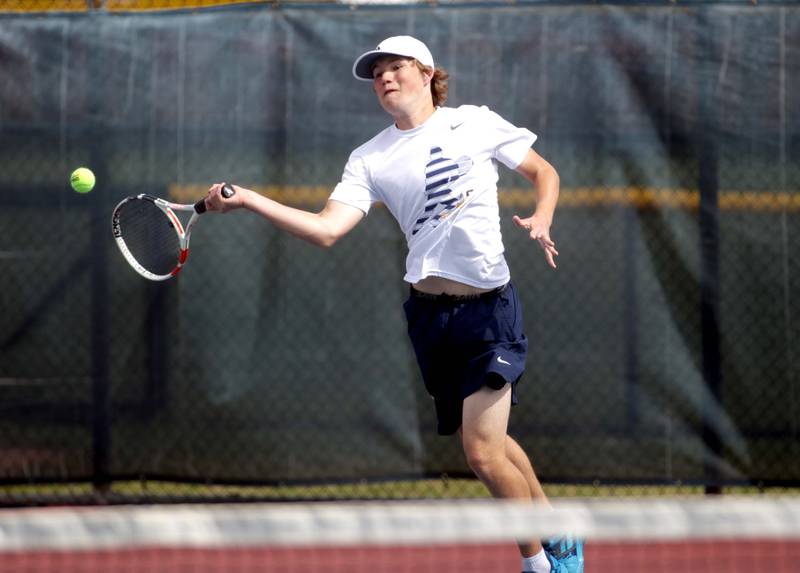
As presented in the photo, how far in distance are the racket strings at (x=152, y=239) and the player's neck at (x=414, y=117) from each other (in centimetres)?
103

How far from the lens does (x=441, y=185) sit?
11.5 ft

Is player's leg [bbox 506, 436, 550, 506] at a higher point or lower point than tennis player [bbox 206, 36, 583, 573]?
lower

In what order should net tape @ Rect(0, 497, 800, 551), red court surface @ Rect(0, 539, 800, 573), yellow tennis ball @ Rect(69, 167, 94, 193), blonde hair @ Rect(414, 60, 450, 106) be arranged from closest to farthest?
net tape @ Rect(0, 497, 800, 551), blonde hair @ Rect(414, 60, 450, 106), red court surface @ Rect(0, 539, 800, 573), yellow tennis ball @ Rect(69, 167, 94, 193)

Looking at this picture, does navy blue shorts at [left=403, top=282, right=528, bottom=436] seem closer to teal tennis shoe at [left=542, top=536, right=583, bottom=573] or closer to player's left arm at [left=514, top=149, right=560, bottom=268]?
player's left arm at [left=514, top=149, right=560, bottom=268]

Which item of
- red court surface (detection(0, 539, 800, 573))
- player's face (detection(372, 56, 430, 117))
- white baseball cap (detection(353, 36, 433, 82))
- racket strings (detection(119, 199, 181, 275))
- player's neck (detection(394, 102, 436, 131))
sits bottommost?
red court surface (detection(0, 539, 800, 573))

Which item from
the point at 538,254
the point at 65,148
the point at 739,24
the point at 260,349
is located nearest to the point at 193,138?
the point at 65,148

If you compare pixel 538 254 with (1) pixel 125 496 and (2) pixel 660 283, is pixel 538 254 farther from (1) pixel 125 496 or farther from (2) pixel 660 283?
(1) pixel 125 496

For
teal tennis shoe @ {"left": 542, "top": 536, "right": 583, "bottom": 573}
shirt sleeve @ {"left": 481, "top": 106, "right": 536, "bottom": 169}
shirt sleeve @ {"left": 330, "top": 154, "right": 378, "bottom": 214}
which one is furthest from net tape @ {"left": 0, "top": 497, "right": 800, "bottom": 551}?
shirt sleeve @ {"left": 481, "top": 106, "right": 536, "bottom": 169}

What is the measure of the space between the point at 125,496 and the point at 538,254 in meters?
2.03

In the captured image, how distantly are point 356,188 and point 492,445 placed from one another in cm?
88

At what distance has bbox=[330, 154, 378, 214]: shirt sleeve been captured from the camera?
3.58 meters

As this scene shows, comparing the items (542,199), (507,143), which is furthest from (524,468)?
(507,143)

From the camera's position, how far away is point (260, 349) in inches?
195

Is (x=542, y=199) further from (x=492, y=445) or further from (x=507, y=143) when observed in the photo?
(x=492, y=445)
